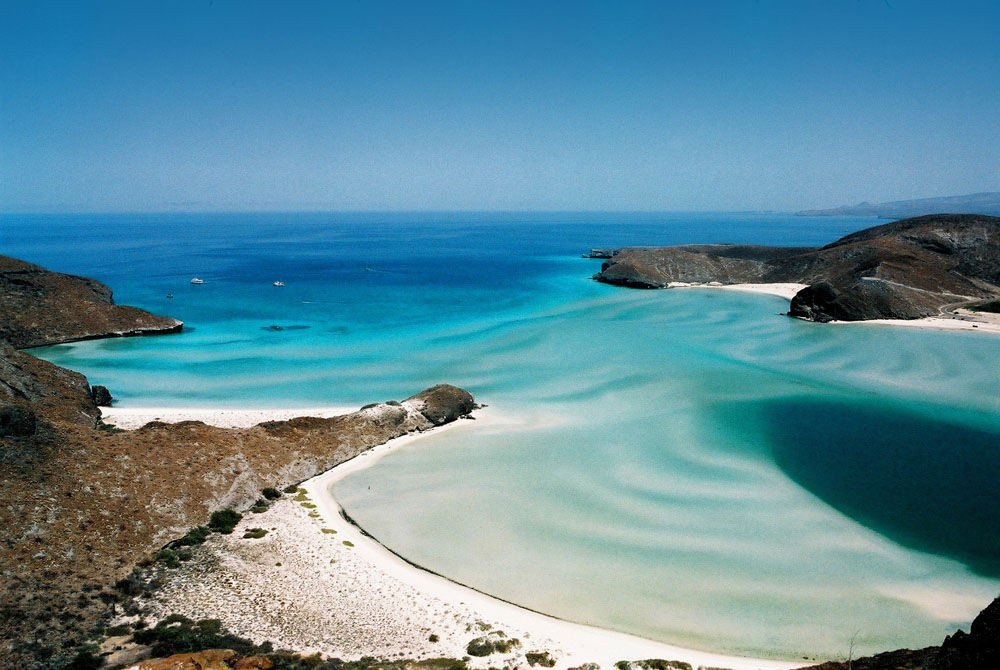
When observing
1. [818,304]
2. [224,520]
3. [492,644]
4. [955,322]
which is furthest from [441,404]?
[955,322]

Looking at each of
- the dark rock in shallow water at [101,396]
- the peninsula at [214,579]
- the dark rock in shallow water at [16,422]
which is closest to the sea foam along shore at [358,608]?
the peninsula at [214,579]

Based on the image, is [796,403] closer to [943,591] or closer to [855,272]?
[943,591]

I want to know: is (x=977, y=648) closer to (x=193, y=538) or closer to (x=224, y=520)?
(x=193, y=538)

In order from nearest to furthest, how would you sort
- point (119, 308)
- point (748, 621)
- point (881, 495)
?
point (748, 621), point (881, 495), point (119, 308)

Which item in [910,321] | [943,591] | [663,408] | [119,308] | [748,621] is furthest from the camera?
[910,321]

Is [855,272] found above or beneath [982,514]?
above

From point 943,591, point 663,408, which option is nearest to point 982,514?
point 943,591

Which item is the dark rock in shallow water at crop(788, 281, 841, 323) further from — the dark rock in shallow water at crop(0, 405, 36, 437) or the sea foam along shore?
the dark rock in shallow water at crop(0, 405, 36, 437)

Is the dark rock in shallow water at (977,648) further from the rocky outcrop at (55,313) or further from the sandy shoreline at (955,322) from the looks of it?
the rocky outcrop at (55,313)
